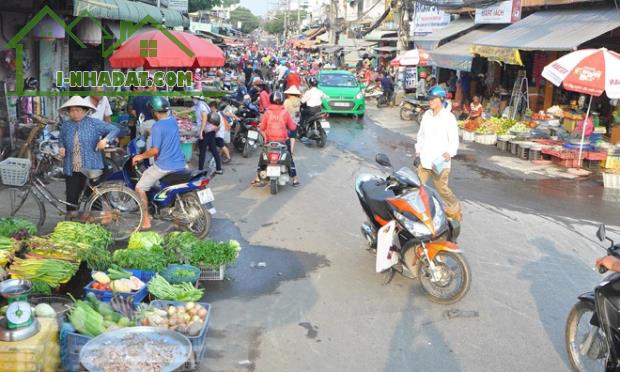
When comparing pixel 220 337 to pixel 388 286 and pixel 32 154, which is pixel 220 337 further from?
pixel 32 154

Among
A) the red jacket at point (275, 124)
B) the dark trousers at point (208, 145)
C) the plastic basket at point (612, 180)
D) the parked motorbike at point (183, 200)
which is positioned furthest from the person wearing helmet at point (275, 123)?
the plastic basket at point (612, 180)

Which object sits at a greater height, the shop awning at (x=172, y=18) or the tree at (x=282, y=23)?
the tree at (x=282, y=23)

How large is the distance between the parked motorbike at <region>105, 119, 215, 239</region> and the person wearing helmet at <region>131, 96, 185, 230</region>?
9cm

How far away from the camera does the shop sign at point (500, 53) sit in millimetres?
15505

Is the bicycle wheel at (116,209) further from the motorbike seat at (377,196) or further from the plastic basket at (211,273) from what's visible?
the motorbike seat at (377,196)

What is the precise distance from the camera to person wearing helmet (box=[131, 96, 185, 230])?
23.0 ft

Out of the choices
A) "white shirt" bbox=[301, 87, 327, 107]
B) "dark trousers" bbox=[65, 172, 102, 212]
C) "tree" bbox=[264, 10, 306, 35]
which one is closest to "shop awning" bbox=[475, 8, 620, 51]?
"white shirt" bbox=[301, 87, 327, 107]

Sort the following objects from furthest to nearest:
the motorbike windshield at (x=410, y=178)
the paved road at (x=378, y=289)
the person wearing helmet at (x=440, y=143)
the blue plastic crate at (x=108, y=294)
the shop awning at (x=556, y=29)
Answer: the shop awning at (x=556, y=29)
the person wearing helmet at (x=440, y=143)
the motorbike windshield at (x=410, y=178)
the blue plastic crate at (x=108, y=294)
the paved road at (x=378, y=289)

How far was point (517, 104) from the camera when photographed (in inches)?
700

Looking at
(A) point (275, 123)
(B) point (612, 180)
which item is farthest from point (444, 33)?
(A) point (275, 123)

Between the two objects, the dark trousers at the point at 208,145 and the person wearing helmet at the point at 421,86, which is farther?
the person wearing helmet at the point at 421,86

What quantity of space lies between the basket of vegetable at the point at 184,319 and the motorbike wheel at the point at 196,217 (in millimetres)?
2384

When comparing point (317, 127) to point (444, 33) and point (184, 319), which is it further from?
point (444, 33)

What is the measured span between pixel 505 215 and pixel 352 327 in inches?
183
